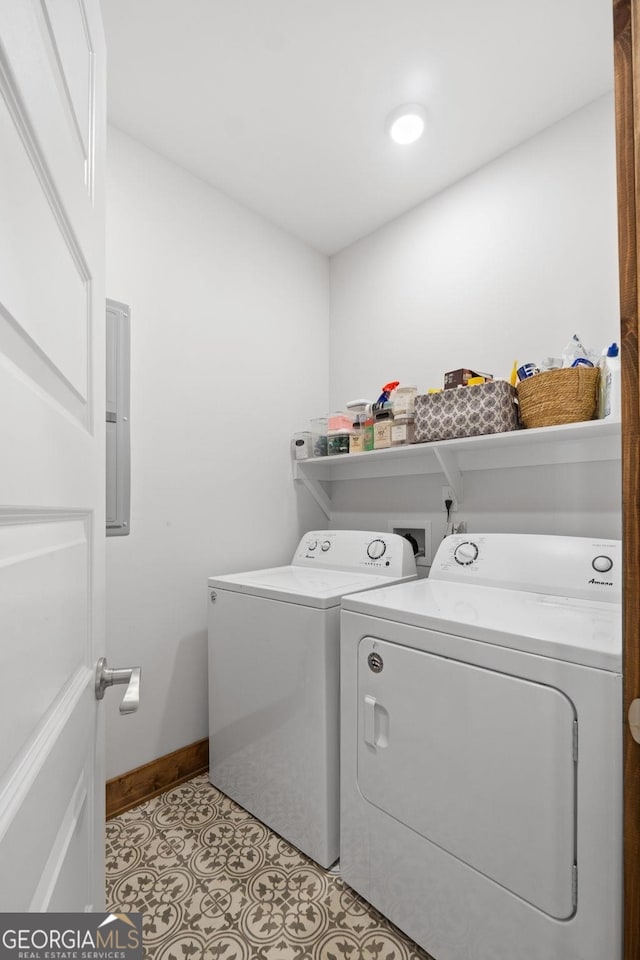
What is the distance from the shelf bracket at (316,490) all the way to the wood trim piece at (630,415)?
Result: 6.10 feet

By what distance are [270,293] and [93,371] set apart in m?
1.80

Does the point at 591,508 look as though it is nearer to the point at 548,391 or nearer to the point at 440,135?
the point at 548,391

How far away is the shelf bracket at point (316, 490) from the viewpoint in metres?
2.44

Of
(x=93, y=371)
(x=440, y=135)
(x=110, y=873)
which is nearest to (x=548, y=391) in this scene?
(x=440, y=135)

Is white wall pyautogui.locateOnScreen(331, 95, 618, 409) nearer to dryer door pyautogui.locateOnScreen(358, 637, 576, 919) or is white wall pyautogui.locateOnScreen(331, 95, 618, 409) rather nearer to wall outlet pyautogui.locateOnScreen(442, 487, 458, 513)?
wall outlet pyautogui.locateOnScreen(442, 487, 458, 513)

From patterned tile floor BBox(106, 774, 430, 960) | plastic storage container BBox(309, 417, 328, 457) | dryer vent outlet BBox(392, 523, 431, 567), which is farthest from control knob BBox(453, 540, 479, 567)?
patterned tile floor BBox(106, 774, 430, 960)

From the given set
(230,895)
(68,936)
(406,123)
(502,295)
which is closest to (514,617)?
(68,936)

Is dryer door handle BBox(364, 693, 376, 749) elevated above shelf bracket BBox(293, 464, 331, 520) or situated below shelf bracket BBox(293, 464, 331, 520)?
below

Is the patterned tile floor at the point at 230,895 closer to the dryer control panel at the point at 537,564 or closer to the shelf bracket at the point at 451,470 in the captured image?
the dryer control panel at the point at 537,564

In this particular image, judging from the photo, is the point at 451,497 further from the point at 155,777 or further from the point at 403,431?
the point at 155,777

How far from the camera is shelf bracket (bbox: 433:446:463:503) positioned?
1850mm

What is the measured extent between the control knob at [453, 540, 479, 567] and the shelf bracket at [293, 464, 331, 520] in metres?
0.98

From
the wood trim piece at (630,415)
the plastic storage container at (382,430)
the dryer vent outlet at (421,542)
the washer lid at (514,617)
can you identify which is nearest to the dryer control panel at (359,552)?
the dryer vent outlet at (421,542)

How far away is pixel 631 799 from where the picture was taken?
639 millimetres
